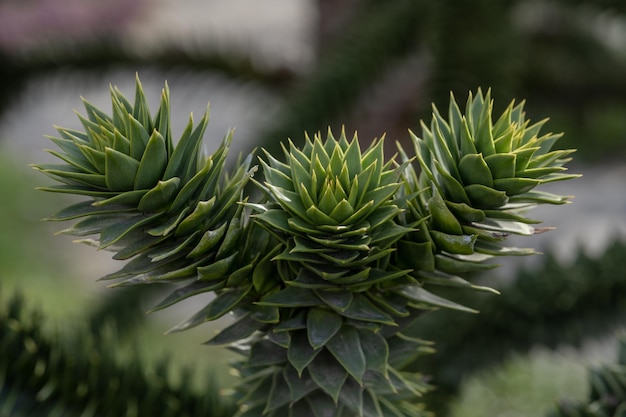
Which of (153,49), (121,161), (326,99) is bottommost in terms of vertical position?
(121,161)

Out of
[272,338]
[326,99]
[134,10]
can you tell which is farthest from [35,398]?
[134,10]

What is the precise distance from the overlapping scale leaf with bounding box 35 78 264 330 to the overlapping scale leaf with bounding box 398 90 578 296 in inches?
6.2

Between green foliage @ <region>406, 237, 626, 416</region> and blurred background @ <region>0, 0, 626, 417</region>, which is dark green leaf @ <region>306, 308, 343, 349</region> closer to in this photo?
blurred background @ <region>0, 0, 626, 417</region>

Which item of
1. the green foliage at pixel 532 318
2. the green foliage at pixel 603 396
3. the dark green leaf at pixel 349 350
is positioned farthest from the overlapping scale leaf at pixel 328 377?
the green foliage at pixel 532 318

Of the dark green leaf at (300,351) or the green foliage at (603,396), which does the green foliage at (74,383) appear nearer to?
the dark green leaf at (300,351)

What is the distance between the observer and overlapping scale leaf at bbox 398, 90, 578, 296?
25.9 inches

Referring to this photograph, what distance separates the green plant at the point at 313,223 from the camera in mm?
647

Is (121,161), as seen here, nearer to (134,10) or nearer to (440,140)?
(440,140)

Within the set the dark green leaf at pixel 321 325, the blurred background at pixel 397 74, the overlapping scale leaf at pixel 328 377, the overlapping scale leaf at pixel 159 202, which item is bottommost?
the overlapping scale leaf at pixel 328 377

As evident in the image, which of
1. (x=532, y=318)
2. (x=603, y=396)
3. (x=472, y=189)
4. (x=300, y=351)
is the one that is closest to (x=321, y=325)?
(x=300, y=351)

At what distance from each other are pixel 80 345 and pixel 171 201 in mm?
450

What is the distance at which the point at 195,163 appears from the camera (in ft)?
2.33

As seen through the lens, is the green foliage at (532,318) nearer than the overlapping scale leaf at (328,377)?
No

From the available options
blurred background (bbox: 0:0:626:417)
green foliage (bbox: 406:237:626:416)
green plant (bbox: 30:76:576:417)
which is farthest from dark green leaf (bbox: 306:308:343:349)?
green foliage (bbox: 406:237:626:416)
